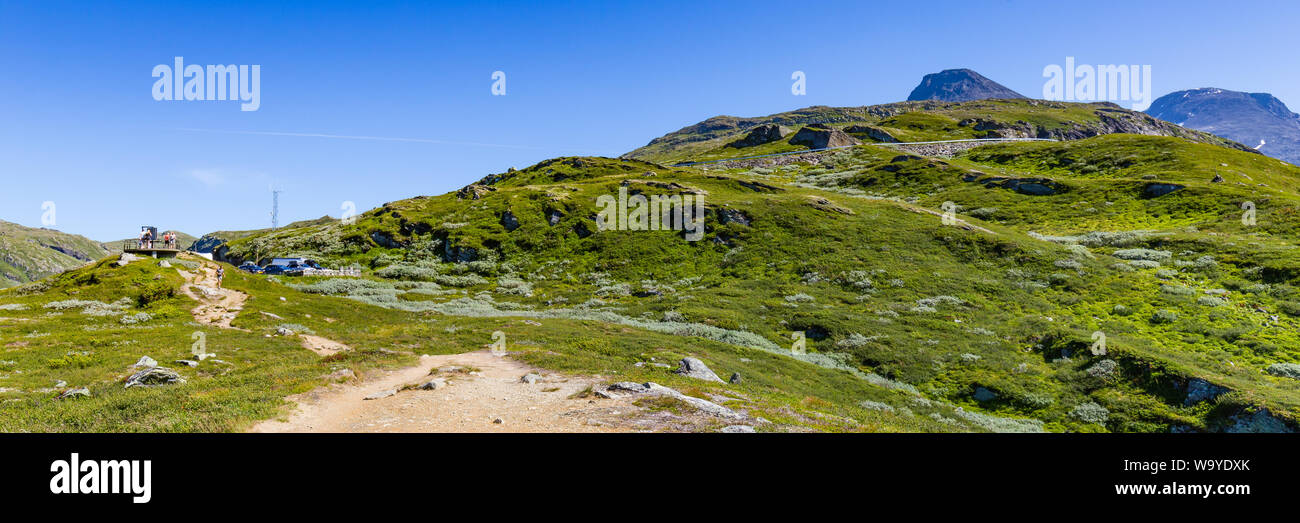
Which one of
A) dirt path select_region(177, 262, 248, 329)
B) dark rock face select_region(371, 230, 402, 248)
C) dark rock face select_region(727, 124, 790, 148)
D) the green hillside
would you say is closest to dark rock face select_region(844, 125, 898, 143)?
dark rock face select_region(727, 124, 790, 148)

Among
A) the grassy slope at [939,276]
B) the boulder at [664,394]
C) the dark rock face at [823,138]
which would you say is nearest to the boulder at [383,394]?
the boulder at [664,394]

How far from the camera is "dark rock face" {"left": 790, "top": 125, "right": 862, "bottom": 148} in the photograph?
15462 cm

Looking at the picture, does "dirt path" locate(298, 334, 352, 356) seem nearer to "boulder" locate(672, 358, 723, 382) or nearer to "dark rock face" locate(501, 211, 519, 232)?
"boulder" locate(672, 358, 723, 382)

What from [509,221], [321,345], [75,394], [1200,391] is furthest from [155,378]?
[509,221]

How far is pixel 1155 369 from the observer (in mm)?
27375

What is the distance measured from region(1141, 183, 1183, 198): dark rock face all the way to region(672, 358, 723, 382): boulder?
85363 millimetres

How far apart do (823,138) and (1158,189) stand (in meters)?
88.9

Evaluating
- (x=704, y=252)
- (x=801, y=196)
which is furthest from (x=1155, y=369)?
(x=801, y=196)

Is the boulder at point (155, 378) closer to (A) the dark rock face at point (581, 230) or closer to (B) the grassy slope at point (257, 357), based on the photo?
(B) the grassy slope at point (257, 357)

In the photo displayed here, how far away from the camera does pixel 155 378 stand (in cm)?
2181

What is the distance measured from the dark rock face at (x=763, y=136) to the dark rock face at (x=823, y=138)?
45.0 ft

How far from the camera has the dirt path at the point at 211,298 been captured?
3853cm
